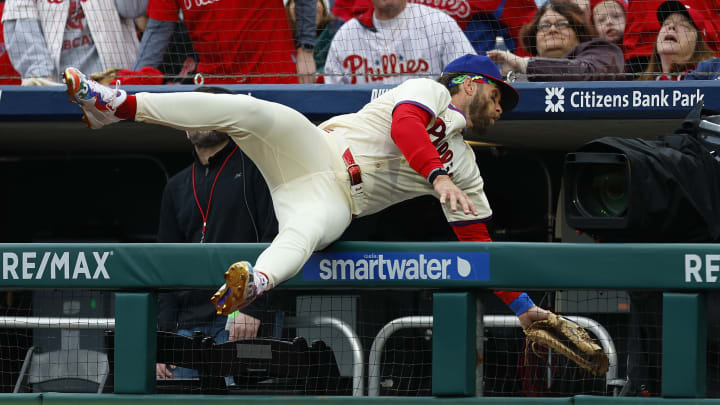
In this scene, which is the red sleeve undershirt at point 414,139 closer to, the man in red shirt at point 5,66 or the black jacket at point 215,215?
the black jacket at point 215,215

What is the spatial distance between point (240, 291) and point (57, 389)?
220 cm

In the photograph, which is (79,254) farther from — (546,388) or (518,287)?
(546,388)

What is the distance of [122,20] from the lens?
19.1ft

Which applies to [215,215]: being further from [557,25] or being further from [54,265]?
[557,25]

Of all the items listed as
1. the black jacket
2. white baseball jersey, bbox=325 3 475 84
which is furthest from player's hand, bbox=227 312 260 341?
white baseball jersey, bbox=325 3 475 84

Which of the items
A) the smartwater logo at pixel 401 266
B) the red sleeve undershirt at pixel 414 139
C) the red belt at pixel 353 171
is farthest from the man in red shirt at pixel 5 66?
the smartwater logo at pixel 401 266

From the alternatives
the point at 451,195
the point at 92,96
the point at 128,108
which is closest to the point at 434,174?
the point at 451,195

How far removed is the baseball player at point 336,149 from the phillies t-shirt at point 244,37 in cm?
182

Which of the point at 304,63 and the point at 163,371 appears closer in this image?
the point at 163,371

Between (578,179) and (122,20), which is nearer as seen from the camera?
(578,179)

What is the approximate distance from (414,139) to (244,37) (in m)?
2.47

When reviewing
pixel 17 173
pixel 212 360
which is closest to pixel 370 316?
pixel 212 360

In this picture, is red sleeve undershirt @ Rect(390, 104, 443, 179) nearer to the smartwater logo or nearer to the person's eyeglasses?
the smartwater logo

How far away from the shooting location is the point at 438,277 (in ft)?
9.77
